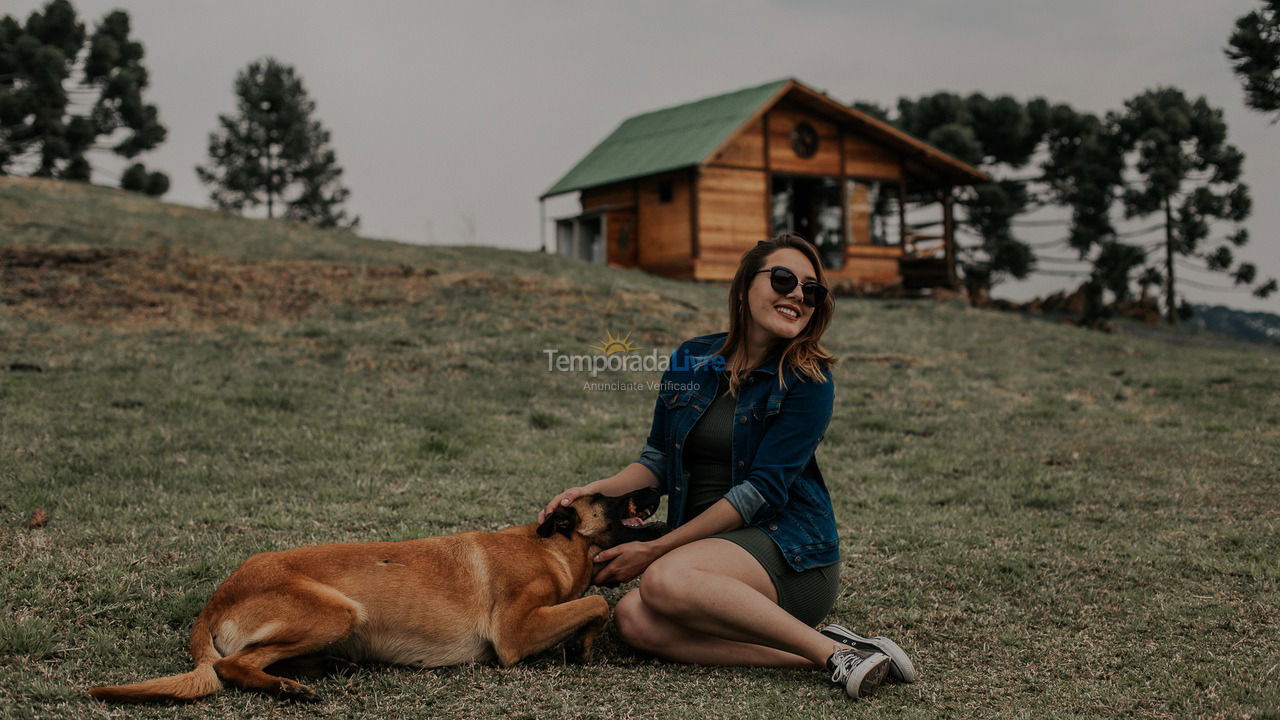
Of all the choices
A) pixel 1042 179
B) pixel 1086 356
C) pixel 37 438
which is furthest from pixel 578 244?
pixel 37 438

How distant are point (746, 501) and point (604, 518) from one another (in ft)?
2.21

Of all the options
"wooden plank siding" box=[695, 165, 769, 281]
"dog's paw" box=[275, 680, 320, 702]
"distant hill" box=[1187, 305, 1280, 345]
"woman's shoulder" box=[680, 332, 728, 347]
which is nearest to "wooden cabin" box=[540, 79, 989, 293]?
"wooden plank siding" box=[695, 165, 769, 281]

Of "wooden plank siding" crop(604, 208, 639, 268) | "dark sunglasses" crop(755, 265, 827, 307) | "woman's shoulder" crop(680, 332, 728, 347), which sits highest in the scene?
"wooden plank siding" crop(604, 208, 639, 268)

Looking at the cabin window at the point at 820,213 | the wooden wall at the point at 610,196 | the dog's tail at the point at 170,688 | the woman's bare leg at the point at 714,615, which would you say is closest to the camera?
the dog's tail at the point at 170,688

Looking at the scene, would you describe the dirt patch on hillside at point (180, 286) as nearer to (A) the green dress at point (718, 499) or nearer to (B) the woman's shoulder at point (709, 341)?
(B) the woman's shoulder at point (709, 341)

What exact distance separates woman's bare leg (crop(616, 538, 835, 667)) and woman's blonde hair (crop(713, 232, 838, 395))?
2.84 ft

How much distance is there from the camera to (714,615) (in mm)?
4145

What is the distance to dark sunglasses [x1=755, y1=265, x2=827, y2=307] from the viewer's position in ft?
14.8

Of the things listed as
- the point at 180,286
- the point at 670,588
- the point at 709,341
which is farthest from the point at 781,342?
the point at 180,286

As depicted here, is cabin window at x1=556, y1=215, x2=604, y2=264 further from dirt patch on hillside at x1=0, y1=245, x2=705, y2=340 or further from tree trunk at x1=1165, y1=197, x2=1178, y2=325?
tree trunk at x1=1165, y1=197, x2=1178, y2=325

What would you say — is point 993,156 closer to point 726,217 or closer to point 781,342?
point 726,217

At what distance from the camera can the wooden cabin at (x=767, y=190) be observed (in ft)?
85.8

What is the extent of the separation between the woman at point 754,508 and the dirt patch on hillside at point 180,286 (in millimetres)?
11223

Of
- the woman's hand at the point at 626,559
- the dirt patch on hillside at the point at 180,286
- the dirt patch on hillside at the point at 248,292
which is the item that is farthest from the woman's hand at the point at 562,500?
the dirt patch on hillside at the point at 180,286
